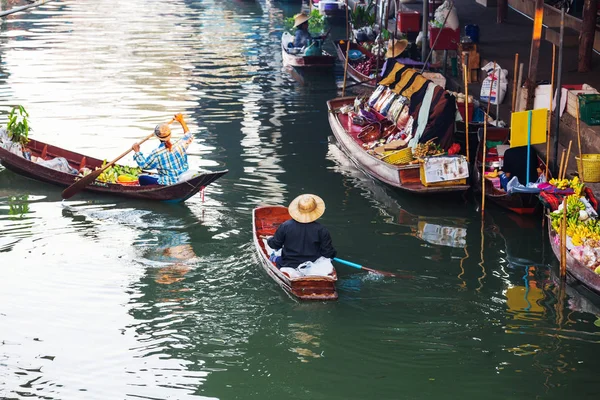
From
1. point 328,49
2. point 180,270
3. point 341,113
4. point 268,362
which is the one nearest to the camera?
point 268,362

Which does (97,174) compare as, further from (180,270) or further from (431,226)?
(431,226)

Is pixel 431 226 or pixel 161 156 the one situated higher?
pixel 161 156

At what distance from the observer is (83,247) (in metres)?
11.5

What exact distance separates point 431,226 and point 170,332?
455 centimetres

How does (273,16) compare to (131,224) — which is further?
(273,16)

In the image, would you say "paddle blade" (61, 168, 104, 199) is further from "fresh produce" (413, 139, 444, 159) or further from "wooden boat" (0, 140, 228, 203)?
"fresh produce" (413, 139, 444, 159)

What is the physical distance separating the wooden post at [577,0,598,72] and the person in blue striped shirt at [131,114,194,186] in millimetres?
8266

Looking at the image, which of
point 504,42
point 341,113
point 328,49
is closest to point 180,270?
point 341,113

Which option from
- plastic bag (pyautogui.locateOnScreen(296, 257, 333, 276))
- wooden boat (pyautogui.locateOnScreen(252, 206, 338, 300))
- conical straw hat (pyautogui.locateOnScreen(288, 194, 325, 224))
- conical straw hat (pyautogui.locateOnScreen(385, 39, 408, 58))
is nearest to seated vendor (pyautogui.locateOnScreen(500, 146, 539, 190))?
wooden boat (pyautogui.locateOnScreen(252, 206, 338, 300))

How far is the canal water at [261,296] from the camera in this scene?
329 inches

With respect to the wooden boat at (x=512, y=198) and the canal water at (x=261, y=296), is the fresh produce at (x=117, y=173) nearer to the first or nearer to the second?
the canal water at (x=261, y=296)

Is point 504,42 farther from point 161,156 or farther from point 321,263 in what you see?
point 321,263

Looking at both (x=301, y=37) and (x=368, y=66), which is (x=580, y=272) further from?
(x=301, y=37)

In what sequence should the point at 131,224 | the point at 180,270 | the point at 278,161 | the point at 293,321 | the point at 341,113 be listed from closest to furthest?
the point at 293,321 < the point at 180,270 < the point at 131,224 < the point at 278,161 < the point at 341,113
